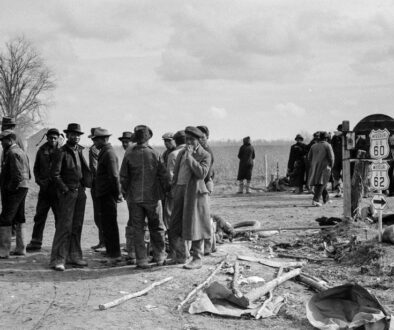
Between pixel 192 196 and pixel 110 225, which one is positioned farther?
pixel 110 225

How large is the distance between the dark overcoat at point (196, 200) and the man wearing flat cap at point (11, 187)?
263 cm

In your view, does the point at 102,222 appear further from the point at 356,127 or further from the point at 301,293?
the point at 356,127

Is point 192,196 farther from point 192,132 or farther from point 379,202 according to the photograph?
point 379,202

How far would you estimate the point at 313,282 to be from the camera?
7965mm

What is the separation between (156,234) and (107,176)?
4.32 feet

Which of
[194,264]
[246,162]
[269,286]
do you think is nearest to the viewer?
[269,286]

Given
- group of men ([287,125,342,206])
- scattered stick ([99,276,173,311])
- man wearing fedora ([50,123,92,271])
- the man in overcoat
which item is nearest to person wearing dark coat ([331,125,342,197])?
group of men ([287,125,342,206])

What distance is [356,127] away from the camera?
1377 cm

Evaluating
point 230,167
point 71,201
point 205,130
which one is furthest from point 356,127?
point 230,167

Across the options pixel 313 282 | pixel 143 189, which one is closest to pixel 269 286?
pixel 313 282

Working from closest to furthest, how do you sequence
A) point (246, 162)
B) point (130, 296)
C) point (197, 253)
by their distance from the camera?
1. point (130, 296)
2. point (197, 253)
3. point (246, 162)

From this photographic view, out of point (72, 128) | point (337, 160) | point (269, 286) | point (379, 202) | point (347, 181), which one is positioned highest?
point (72, 128)

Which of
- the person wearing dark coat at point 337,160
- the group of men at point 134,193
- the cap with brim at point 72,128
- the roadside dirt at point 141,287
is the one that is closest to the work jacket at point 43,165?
the group of men at point 134,193

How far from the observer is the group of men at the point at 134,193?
8.92 m
